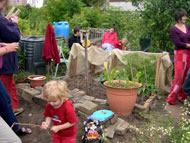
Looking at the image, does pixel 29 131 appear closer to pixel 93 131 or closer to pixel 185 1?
pixel 93 131

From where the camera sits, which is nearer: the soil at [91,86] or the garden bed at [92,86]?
the garden bed at [92,86]

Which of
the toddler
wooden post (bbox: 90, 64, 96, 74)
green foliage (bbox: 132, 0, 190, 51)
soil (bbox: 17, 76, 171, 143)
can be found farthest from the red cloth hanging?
green foliage (bbox: 132, 0, 190, 51)

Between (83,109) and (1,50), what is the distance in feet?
5.27

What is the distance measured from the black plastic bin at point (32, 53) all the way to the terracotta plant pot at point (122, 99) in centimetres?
298

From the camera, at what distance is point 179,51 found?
4223 millimetres

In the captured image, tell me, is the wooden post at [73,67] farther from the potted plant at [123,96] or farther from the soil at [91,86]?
the potted plant at [123,96]

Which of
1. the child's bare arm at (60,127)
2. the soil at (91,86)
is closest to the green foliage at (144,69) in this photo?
the soil at (91,86)

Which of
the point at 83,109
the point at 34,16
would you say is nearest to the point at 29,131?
the point at 83,109

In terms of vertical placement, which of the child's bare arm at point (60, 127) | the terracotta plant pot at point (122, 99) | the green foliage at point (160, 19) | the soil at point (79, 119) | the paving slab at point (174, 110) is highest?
the green foliage at point (160, 19)

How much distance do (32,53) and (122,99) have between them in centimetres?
330

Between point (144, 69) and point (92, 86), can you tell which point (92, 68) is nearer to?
point (92, 86)

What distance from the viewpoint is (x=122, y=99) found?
3549mm

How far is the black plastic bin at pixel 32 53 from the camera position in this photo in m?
5.77

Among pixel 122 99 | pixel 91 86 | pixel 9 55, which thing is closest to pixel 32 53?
pixel 91 86
